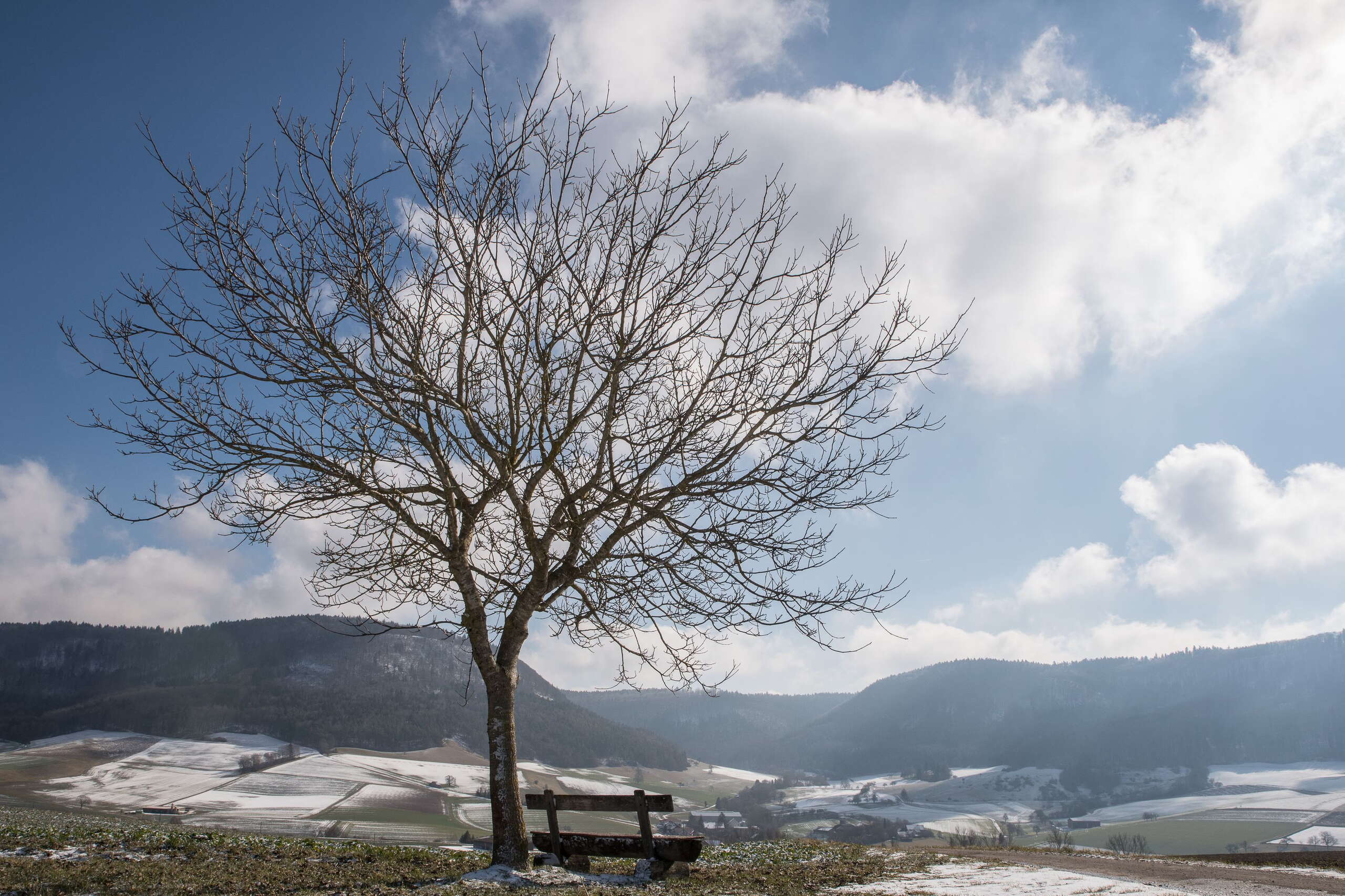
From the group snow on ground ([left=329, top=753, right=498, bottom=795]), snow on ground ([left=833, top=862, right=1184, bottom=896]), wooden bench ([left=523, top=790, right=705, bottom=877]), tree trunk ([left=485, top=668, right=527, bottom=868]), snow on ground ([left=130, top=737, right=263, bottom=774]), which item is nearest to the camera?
tree trunk ([left=485, top=668, right=527, bottom=868])

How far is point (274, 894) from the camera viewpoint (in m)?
7.00

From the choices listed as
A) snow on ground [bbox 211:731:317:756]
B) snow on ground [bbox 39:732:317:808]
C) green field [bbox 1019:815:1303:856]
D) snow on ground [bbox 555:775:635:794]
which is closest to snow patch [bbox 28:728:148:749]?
snow on ground [bbox 39:732:317:808]

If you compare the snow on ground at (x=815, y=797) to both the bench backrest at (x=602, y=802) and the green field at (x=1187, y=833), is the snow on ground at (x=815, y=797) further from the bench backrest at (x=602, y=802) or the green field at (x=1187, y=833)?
the bench backrest at (x=602, y=802)

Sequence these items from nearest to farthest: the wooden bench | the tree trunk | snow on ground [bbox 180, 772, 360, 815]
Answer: the tree trunk → the wooden bench → snow on ground [bbox 180, 772, 360, 815]

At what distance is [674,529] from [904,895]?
199 inches

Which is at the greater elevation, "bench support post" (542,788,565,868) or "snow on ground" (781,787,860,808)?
"bench support post" (542,788,565,868)

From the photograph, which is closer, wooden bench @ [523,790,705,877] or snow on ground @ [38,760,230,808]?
wooden bench @ [523,790,705,877]

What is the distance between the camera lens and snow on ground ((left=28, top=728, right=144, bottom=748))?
14838 centimetres

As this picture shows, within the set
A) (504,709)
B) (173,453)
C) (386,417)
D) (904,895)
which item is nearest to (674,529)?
(504,709)

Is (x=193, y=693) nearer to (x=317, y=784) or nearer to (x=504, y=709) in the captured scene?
(x=317, y=784)

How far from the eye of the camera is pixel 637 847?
10.1 meters

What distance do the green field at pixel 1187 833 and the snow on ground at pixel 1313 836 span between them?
1.77 m

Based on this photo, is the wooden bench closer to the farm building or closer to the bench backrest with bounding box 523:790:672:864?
the bench backrest with bounding box 523:790:672:864

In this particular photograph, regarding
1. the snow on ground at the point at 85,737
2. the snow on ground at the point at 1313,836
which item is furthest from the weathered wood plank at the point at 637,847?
the snow on ground at the point at 85,737
